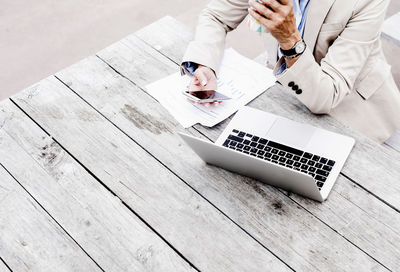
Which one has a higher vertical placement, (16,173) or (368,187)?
(368,187)

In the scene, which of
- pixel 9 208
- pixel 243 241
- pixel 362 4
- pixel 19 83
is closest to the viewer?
pixel 243 241

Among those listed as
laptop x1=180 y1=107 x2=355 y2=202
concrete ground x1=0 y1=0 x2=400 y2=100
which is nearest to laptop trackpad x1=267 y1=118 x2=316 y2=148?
laptop x1=180 y1=107 x2=355 y2=202

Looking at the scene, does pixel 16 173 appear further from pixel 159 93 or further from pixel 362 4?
pixel 362 4

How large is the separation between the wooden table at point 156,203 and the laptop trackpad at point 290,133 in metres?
0.05

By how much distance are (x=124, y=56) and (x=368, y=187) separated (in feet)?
3.00

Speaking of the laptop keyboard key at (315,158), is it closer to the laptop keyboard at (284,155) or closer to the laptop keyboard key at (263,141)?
the laptop keyboard at (284,155)

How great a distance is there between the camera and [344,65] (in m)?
1.22

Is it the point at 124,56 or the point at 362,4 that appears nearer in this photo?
the point at 362,4

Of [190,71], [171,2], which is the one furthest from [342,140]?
[171,2]

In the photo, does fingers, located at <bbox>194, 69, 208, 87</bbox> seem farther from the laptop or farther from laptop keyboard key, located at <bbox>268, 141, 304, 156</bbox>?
laptop keyboard key, located at <bbox>268, 141, 304, 156</bbox>

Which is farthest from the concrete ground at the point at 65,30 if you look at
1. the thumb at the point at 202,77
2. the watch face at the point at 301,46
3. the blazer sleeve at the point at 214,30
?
the watch face at the point at 301,46

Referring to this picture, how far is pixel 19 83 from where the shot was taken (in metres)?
2.57

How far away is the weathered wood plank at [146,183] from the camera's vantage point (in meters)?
0.91

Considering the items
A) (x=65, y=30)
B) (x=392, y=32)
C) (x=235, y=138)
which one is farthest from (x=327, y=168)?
(x=65, y=30)
